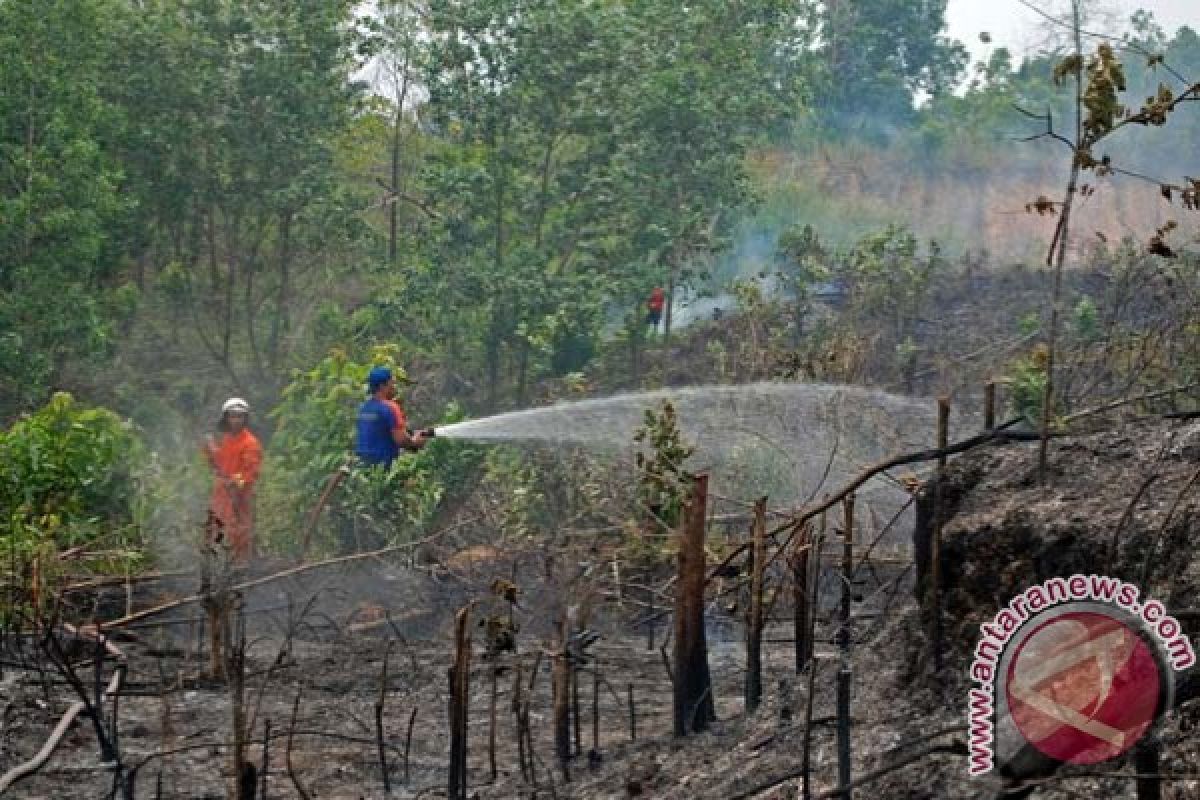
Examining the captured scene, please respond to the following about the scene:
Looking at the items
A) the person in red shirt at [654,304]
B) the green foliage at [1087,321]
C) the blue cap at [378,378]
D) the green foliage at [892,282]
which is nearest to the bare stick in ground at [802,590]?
the blue cap at [378,378]

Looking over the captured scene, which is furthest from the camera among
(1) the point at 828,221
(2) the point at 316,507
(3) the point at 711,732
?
(1) the point at 828,221

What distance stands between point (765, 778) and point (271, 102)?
15658mm

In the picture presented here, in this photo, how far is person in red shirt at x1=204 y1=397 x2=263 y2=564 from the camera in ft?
39.0

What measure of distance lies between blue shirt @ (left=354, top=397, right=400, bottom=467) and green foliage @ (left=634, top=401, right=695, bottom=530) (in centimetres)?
184

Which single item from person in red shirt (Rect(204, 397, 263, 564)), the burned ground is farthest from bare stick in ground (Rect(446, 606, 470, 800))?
person in red shirt (Rect(204, 397, 263, 564))

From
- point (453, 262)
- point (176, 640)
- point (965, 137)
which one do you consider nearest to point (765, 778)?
point (176, 640)

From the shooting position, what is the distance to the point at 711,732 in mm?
7203

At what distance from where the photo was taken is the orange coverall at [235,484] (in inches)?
468

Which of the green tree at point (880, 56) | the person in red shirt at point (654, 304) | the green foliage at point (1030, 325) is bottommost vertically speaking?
the green foliage at point (1030, 325)

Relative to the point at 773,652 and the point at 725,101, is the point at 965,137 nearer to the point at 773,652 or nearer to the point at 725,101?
the point at 725,101

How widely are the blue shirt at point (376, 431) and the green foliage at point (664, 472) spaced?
1839 mm

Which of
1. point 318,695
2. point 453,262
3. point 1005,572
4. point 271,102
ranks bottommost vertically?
point 318,695

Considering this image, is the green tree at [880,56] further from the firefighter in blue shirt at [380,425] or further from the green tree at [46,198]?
the firefighter in blue shirt at [380,425]

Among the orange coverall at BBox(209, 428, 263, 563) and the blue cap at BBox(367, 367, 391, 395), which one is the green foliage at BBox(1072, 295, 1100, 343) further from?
the orange coverall at BBox(209, 428, 263, 563)
